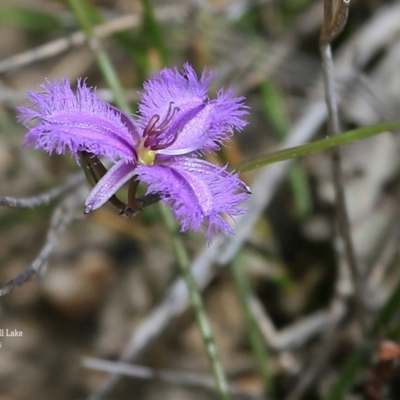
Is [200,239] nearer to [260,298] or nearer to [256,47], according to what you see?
[260,298]

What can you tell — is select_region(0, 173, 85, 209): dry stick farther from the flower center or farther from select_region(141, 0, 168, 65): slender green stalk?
select_region(141, 0, 168, 65): slender green stalk

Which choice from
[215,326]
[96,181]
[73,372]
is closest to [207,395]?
[215,326]


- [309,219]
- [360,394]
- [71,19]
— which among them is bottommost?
[360,394]

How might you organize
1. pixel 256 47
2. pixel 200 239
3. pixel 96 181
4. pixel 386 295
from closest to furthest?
1. pixel 96 181
2. pixel 386 295
3. pixel 200 239
4. pixel 256 47

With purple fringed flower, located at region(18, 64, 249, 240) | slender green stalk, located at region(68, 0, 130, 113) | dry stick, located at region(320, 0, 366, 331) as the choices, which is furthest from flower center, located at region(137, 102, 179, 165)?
slender green stalk, located at region(68, 0, 130, 113)

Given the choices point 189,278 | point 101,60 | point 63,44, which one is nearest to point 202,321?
point 189,278

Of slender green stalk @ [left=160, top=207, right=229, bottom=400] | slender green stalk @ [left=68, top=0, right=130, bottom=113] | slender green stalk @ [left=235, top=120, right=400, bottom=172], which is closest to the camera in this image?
slender green stalk @ [left=235, top=120, right=400, bottom=172]

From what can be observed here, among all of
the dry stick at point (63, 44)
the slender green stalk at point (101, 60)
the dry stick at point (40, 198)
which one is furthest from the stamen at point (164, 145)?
the dry stick at point (63, 44)
